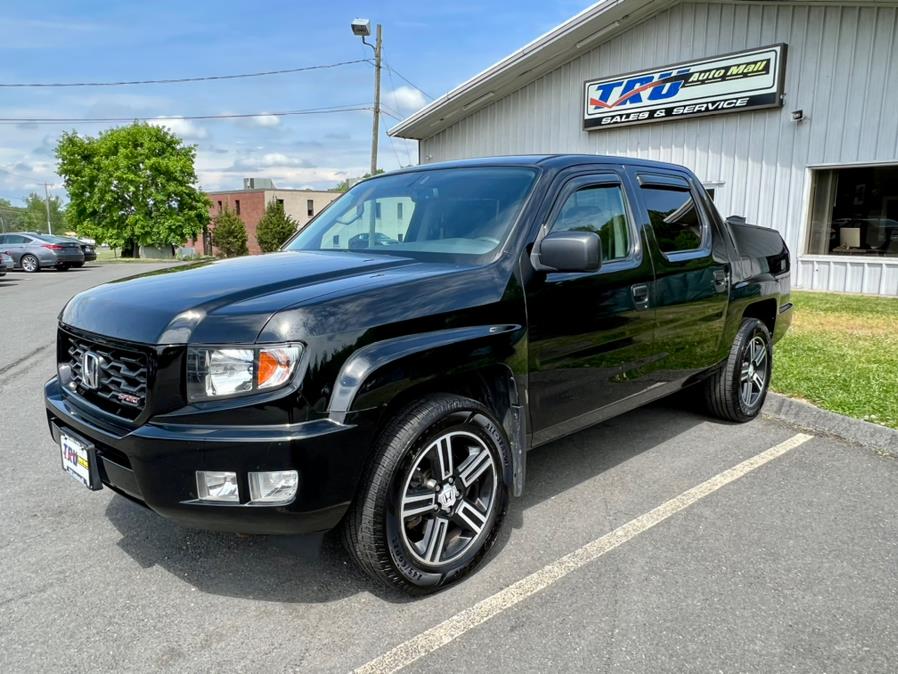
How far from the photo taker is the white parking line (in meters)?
2.47

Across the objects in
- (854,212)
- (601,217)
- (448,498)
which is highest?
(854,212)

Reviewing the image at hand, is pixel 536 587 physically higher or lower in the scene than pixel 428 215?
lower

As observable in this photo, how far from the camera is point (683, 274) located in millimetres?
4191

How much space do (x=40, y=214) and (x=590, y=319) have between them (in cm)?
19755

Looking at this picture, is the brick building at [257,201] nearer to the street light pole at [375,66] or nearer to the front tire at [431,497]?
the street light pole at [375,66]

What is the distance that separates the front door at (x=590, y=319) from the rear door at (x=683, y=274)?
174mm

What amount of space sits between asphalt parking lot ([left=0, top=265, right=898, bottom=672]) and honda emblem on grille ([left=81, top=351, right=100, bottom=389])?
2.91 feet

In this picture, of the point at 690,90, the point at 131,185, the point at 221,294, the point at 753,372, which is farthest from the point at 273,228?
the point at 221,294

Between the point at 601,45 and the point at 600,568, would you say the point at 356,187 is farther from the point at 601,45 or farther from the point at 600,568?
the point at 601,45

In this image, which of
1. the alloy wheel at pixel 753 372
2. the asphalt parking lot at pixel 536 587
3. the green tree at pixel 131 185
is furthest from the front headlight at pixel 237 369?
the green tree at pixel 131 185

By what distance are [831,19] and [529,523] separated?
39.4 ft

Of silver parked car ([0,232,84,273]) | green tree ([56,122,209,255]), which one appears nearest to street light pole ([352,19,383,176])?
silver parked car ([0,232,84,273])

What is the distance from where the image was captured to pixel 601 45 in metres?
15.2

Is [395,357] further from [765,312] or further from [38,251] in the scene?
[38,251]
